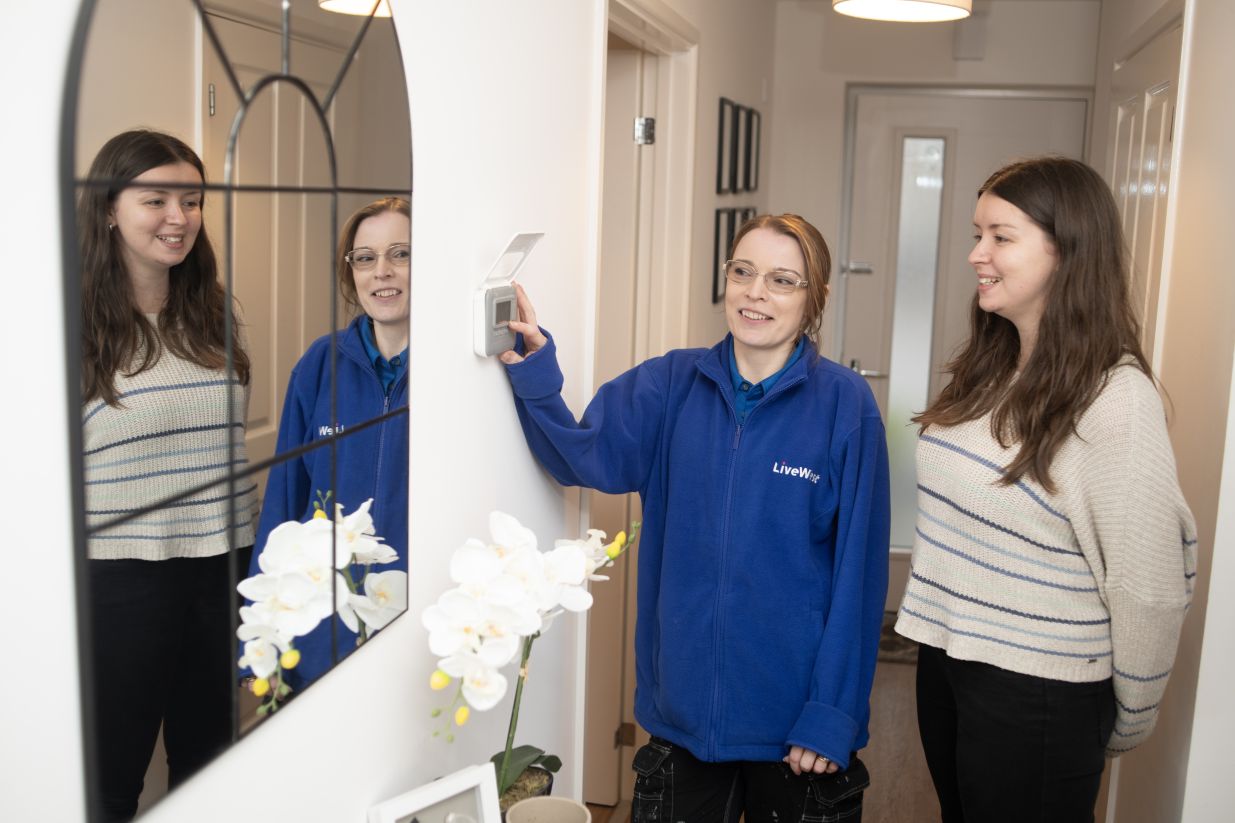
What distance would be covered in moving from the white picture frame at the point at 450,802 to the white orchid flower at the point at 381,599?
20 cm

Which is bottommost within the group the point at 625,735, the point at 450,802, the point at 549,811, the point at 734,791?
the point at 625,735

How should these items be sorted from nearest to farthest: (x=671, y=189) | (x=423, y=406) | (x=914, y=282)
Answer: (x=423, y=406)
(x=671, y=189)
(x=914, y=282)

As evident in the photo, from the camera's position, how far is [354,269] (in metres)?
1.27

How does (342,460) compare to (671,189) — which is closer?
(342,460)

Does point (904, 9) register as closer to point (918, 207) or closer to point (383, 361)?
point (383, 361)

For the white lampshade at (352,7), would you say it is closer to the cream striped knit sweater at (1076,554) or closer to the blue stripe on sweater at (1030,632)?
the cream striped knit sweater at (1076,554)

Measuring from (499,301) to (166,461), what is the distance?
812 mm

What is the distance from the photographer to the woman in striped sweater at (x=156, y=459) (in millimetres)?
836

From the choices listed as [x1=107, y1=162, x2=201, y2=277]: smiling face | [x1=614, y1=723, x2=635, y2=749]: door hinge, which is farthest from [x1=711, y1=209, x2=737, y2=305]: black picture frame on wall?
[x1=107, y1=162, x2=201, y2=277]: smiling face


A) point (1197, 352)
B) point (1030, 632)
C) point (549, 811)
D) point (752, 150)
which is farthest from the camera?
point (752, 150)

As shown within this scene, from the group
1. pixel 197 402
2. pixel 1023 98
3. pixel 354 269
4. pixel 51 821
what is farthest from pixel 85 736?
pixel 1023 98

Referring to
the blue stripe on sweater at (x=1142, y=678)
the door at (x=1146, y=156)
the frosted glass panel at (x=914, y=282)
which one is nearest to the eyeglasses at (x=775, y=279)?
the blue stripe on sweater at (x=1142, y=678)

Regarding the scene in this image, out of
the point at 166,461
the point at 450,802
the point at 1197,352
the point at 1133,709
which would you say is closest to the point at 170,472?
the point at 166,461

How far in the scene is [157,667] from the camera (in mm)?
937
